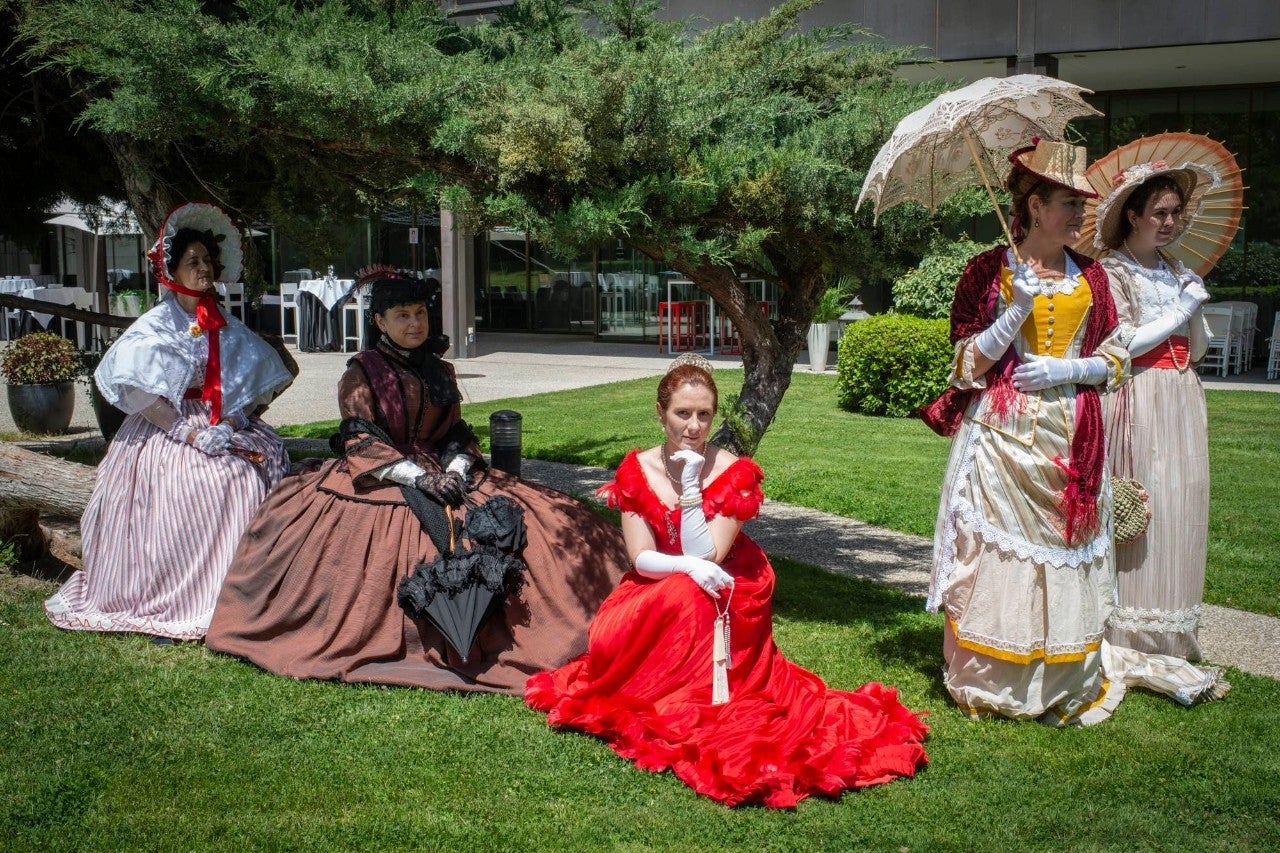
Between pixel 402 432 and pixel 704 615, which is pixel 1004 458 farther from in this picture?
pixel 402 432

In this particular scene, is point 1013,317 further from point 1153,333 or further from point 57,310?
point 57,310

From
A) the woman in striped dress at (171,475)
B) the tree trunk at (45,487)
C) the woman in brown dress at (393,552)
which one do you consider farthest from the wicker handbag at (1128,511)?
the tree trunk at (45,487)

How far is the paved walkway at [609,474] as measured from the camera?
17.3 ft

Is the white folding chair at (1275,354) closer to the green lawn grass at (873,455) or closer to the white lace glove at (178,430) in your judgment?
the green lawn grass at (873,455)

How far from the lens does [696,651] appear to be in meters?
3.96

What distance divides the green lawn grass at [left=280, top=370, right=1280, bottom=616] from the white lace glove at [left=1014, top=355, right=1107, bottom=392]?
7.58ft

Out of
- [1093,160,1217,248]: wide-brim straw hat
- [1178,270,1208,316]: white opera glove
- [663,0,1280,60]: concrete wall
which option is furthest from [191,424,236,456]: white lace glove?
[663,0,1280,60]: concrete wall

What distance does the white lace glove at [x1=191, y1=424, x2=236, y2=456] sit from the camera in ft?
16.1

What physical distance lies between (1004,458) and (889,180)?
104 cm

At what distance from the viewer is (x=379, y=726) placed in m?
4.02

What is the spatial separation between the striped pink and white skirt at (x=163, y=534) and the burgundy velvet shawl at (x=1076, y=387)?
2.93m

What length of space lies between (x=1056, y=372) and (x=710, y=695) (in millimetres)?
1557

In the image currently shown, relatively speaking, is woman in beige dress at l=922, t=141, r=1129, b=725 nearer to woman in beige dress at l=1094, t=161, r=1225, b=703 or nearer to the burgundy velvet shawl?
the burgundy velvet shawl

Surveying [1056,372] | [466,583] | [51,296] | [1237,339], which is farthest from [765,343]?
[51,296]
